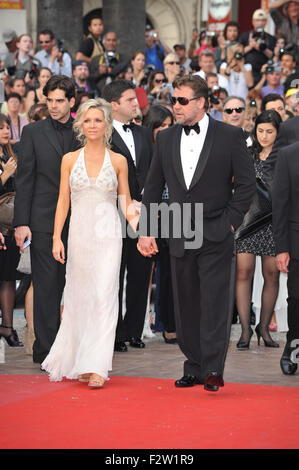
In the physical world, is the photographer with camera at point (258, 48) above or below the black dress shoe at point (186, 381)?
above

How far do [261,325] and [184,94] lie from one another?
282 cm

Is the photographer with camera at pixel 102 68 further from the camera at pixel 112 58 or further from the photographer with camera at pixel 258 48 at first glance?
the photographer with camera at pixel 258 48

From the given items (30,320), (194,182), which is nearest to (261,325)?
(30,320)

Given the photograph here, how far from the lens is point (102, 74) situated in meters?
14.1

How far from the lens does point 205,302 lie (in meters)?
6.32

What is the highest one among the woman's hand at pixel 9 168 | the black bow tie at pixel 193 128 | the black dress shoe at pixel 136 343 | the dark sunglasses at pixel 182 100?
the dark sunglasses at pixel 182 100

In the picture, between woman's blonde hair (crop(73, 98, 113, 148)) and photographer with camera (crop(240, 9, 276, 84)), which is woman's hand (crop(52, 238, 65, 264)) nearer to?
woman's blonde hair (crop(73, 98, 113, 148))

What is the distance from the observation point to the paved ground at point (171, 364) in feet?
23.0

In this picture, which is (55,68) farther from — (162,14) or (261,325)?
(162,14)

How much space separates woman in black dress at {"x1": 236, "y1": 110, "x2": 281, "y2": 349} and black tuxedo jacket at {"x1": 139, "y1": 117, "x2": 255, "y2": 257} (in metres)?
2.04

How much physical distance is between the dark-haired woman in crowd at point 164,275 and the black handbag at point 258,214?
0.98m

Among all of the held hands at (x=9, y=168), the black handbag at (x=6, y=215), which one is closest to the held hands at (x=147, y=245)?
the black handbag at (x=6, y=215)

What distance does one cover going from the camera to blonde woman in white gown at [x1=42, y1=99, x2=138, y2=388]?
6.66m

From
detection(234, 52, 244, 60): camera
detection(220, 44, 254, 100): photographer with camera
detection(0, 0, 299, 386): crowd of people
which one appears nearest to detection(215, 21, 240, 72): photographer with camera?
detection(220, 44, 254, 100): photographer with camera
